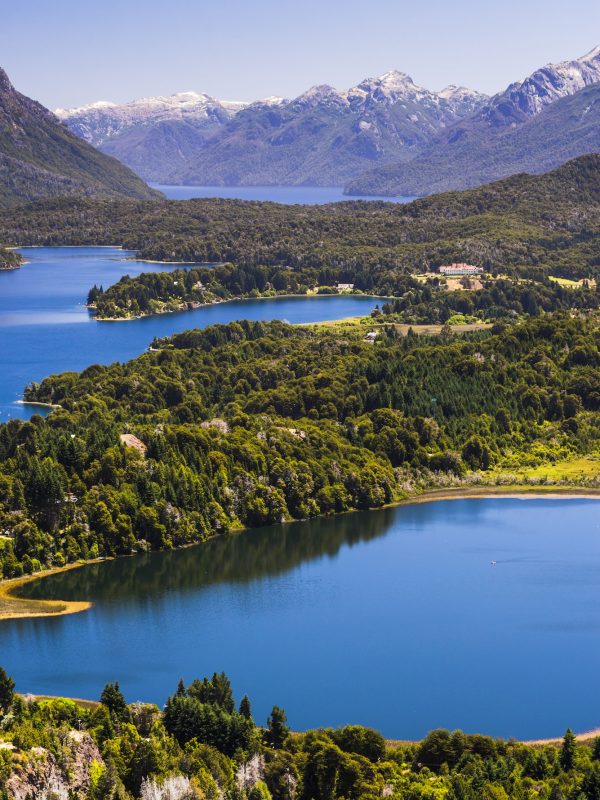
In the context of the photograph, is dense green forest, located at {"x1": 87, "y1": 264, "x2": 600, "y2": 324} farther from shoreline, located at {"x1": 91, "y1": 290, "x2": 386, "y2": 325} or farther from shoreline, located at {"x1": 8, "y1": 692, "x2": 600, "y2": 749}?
shoreline, located at {"x1": 8, "y1": 692, "x2": 600, "y2": 749}

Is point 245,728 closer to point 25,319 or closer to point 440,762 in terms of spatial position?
point 440,762

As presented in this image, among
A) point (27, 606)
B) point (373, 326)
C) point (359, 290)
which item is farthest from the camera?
point (359, 290)

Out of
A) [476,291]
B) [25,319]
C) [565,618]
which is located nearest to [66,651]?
[565,618]

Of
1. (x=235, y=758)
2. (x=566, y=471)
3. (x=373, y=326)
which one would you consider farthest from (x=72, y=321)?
(x=235, y=758)

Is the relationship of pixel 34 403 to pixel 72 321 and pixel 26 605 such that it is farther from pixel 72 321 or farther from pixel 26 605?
pixel 72 321

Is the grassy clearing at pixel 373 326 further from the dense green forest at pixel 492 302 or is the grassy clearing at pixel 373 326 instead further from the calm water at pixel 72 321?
the calm water at pixel 72 321

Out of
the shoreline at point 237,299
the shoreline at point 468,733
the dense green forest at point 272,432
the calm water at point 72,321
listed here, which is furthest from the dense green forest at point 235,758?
the shoreline at point 237,299
